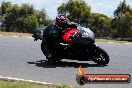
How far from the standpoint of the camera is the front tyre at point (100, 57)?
43.0 feet

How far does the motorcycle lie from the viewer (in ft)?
42.9

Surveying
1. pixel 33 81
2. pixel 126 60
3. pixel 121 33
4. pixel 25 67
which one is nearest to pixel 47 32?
pixel 25 67

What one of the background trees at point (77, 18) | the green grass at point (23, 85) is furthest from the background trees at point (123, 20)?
the green grass at point (23, 85)

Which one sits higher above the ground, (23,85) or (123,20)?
(23,85)

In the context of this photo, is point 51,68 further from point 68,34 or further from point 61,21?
point 61,21

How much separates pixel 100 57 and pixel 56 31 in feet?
4.97

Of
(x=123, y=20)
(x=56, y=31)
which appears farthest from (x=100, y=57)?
(x=123, y=20)

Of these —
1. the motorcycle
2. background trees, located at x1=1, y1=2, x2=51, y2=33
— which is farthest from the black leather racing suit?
background trees, located at x1=1, y1=2, x2=51, y2=33

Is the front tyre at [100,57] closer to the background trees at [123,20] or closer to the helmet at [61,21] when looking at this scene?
the helmet at [61,21]

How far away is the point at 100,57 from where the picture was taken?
13.2 metres

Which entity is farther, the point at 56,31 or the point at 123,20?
the point at 123,20

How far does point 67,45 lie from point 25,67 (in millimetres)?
1546

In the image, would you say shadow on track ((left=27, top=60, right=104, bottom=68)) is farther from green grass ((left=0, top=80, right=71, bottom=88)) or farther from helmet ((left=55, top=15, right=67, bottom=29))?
green grass ((left=0, top=80, right=71, bottom=88))

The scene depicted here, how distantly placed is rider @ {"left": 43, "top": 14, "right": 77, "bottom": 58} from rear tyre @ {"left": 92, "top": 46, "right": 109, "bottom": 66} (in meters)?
1.03
